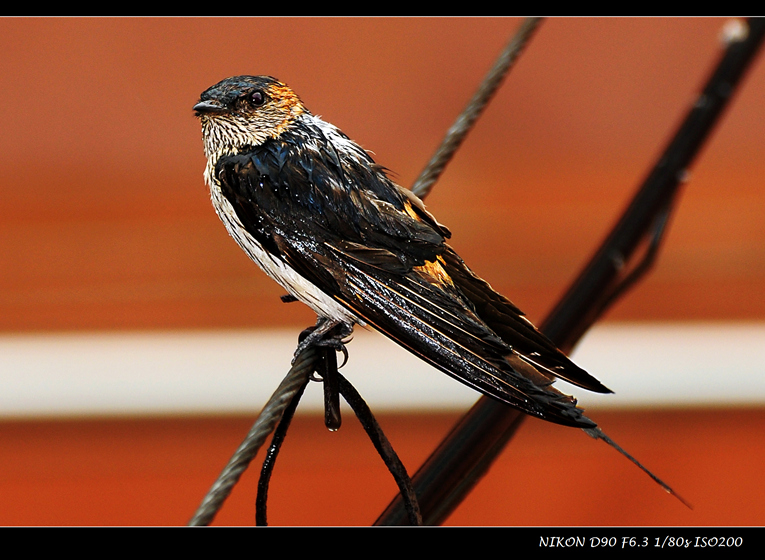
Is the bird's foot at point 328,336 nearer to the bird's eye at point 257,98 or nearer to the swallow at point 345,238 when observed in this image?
the swallow at point 345,238

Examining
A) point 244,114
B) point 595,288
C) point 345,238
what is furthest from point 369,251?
point 595,288

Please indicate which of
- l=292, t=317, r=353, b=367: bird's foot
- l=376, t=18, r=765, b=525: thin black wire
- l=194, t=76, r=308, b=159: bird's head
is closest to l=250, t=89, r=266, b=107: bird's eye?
l=194, t=76, r=308, b=159: bird's head

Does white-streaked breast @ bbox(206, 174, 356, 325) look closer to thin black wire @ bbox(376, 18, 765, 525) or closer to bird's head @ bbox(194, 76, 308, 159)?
bird's head @ bbox(194, 76, 308, 159)

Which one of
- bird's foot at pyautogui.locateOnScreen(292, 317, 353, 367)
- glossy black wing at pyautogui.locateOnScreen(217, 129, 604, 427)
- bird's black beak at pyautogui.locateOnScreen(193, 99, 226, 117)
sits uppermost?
bird's black beak at pyautogui.locateOnScreen(193, 99, 226, 117)

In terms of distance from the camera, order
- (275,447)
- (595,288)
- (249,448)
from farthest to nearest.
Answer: (595,288)
(275,447)
(249,448)

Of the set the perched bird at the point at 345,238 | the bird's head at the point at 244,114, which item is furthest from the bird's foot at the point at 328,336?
the bird's head at the point at 244,114

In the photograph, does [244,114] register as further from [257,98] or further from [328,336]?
[328,336]

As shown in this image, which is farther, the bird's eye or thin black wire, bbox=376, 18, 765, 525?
thin black wire, bbox=376, 18, 765, 525

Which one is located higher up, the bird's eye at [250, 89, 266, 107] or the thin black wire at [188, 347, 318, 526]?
the bird's eye at [250, 89, 266, 107]
